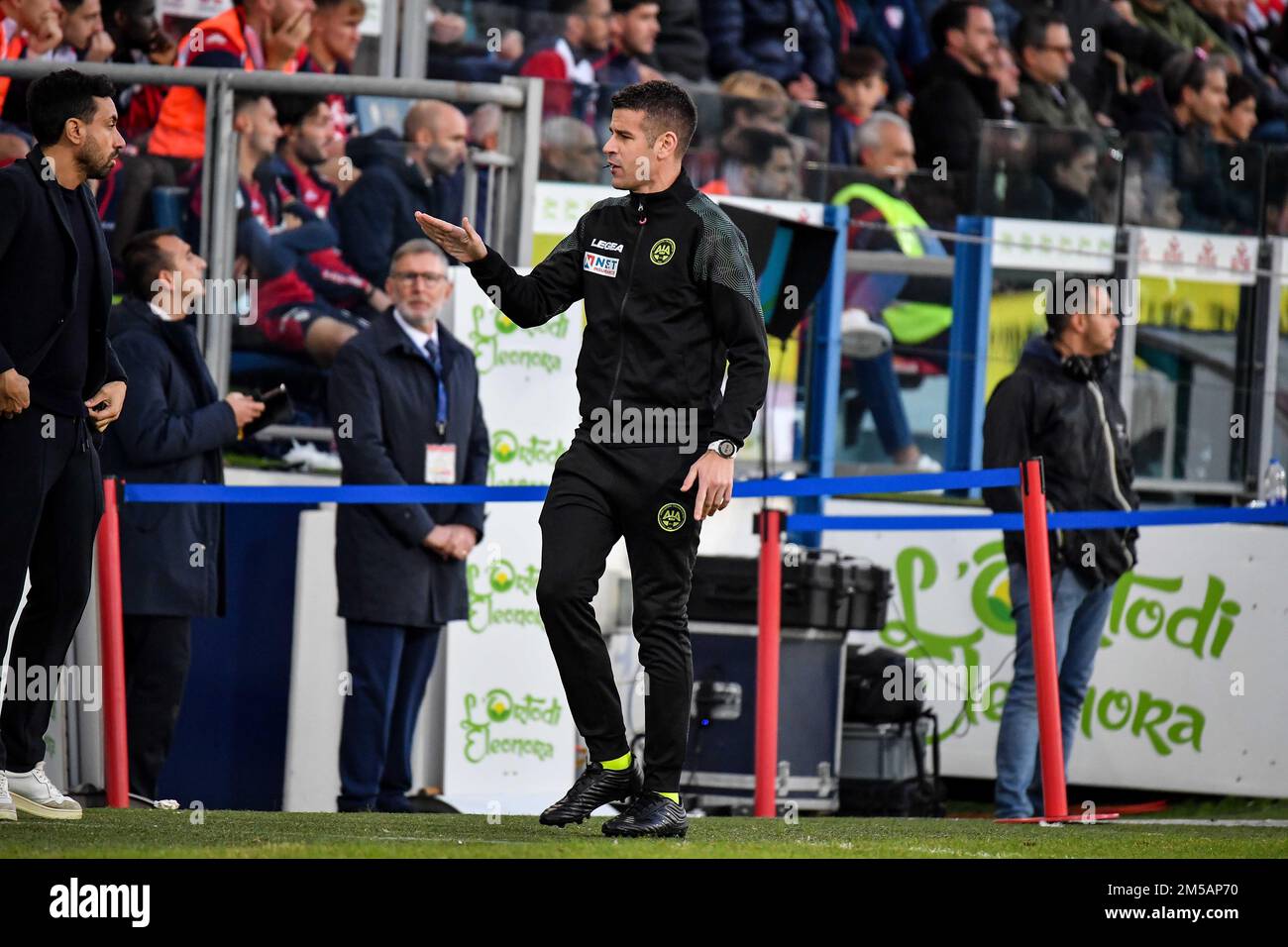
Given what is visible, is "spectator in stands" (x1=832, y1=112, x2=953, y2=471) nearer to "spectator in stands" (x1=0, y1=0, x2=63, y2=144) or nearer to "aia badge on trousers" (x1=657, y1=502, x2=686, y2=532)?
"spectator in stands" (x1=0, y1=0, x2=63, y2=144)

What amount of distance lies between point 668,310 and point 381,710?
2995 mm

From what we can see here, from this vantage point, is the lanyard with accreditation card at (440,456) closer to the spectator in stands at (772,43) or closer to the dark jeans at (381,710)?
the dark jeans at (381,710)

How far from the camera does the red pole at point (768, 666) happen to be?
730 centimetres

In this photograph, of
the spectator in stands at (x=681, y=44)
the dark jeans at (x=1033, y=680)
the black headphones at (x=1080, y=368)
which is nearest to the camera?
the dark jeans at (x=1033, y=680)

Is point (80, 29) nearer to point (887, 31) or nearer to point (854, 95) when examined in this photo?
point (854, 95)

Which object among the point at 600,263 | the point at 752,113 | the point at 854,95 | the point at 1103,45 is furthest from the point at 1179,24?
the point at 600,263

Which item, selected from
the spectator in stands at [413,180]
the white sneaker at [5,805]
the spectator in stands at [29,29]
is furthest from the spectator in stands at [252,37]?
the white sneaker at [5,805]

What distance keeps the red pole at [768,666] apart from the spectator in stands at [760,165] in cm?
258

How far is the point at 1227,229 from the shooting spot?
10.2 metres

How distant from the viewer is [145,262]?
751cm
